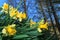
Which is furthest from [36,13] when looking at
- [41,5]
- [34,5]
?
[41,5]

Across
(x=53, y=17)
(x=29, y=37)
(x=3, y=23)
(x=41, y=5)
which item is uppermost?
(x=41, y=5)

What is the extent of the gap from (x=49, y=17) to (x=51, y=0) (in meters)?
0.40

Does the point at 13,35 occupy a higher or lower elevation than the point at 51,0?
lower

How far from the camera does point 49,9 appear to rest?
3455 mm

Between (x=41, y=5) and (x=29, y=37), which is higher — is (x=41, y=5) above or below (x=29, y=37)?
above

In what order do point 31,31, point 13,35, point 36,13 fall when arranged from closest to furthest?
1. point 13,35
2. point 31,31
3. point 36,13

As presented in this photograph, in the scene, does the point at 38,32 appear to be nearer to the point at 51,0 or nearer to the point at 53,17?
the point at 51,0

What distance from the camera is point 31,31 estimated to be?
3.62ft

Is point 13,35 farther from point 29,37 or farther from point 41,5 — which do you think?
point 41,5

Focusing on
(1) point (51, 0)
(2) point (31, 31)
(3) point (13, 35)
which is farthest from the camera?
(1) point (51, 0)

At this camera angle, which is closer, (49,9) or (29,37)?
(29,37)

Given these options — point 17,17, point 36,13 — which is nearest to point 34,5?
point 36,13

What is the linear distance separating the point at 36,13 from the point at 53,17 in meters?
0.43

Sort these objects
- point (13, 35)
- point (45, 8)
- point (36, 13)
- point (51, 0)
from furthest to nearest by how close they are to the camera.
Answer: point (36, 13) → point (45, 8) → point (51, 0) → point (13, 35)
